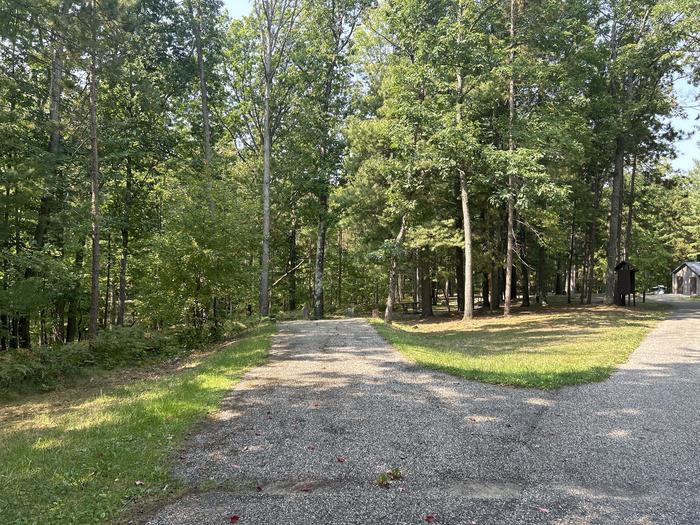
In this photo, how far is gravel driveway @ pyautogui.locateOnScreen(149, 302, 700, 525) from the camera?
3.32 meters

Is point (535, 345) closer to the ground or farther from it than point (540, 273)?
closer to the ground

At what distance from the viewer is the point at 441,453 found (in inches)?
173

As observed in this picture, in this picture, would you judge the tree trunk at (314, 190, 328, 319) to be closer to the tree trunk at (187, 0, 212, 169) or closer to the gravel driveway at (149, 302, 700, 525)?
the tree trunk at (187, 0, 212, 169)

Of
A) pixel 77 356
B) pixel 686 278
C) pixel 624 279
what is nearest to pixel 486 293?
pixel 624 279

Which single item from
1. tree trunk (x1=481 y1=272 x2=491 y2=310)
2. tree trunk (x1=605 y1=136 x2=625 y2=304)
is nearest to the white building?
tree trunk (x1=481 y1=272 x2=491 y2=310)

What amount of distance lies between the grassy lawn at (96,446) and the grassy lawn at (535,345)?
15.0ft

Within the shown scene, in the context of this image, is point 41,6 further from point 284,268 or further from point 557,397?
point 284,268

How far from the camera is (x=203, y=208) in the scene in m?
13.5

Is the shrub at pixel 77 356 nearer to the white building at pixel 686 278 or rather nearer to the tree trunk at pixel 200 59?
the tree trunk at pixel 200 59

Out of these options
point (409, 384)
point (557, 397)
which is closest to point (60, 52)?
point (409, 384)

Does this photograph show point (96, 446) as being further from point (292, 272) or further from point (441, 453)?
point (292, 272)

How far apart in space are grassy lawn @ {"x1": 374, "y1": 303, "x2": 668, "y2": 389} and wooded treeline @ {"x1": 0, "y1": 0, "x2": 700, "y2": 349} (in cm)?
261

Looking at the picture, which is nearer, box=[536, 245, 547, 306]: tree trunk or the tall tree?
the tall tree

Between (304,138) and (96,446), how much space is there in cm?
2073
